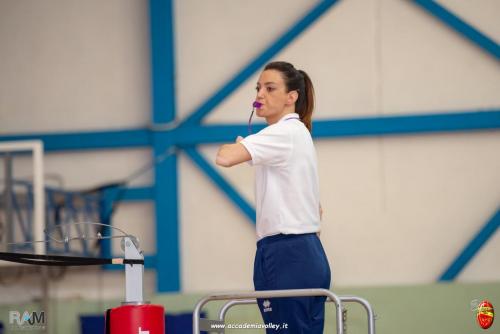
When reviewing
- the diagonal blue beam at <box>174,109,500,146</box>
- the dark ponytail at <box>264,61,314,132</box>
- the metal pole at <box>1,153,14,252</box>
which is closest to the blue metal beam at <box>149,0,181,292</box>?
the diagonal blue beam at <box>174,109,500,146</box>

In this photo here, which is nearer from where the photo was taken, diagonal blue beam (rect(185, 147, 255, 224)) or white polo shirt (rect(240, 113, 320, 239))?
Result: white polo shirt (rect(240, 113, 320, 239))

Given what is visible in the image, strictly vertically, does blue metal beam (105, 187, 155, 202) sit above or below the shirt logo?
above

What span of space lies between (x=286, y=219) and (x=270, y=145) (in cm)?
26

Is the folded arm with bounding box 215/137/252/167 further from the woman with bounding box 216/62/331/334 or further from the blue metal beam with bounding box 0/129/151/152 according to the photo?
the blue metal beam with bounding box 0/129/151/152

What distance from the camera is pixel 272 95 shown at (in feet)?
10.8

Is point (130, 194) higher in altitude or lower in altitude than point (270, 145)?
Answer: higher

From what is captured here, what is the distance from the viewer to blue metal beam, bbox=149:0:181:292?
270 inches

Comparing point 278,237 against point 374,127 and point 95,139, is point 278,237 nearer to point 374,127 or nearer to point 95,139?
point 374,127

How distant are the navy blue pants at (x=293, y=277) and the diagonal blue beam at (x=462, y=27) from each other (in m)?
4.10

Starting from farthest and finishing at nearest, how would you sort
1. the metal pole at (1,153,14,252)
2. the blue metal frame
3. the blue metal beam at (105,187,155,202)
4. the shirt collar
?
the blue metal beam at (105,187,155,202), the blue metal frame, the metal pole at (1,153,14,252), the shirt collar

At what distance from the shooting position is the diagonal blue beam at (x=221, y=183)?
269 inches

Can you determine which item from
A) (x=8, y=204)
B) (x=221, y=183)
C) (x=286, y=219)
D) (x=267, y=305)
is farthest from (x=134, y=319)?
(x=221, y=183)

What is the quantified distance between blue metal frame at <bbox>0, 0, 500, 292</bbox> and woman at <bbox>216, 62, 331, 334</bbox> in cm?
359

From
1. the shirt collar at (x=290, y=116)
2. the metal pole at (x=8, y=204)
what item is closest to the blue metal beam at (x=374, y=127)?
the metal pole at (x=8, y=204)
